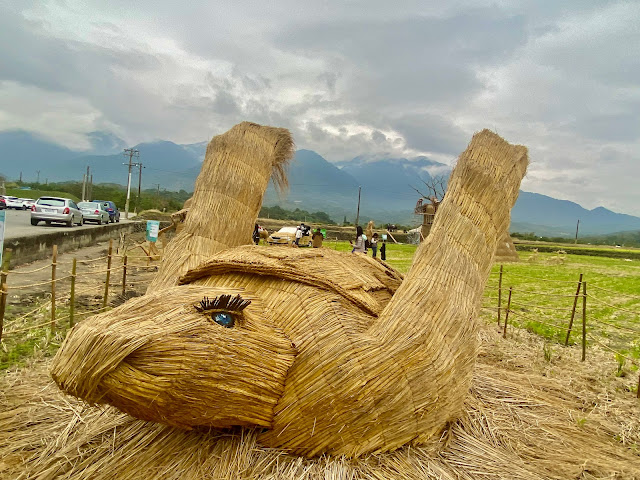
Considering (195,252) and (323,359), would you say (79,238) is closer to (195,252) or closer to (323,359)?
(195,252)

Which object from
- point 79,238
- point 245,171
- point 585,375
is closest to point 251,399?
point 245,171

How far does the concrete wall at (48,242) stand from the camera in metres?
10.7

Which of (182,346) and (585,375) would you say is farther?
(585,375)

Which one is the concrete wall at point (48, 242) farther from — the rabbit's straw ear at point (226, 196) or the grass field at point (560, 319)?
the rabbit's straw ear at point (226, 196)

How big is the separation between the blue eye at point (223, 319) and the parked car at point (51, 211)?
70.7 ft

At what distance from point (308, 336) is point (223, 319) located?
0.52 metres

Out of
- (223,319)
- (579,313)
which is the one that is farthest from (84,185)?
(223,319)

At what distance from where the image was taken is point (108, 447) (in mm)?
2615

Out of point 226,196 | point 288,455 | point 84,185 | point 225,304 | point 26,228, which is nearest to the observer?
point 225,304

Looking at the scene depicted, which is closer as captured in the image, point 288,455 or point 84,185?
point 288,455

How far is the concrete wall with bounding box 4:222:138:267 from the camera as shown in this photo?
35.2ft

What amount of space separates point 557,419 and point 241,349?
298cm

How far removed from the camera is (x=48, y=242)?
1317cm

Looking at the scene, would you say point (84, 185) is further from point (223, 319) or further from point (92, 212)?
point (223, 319)
